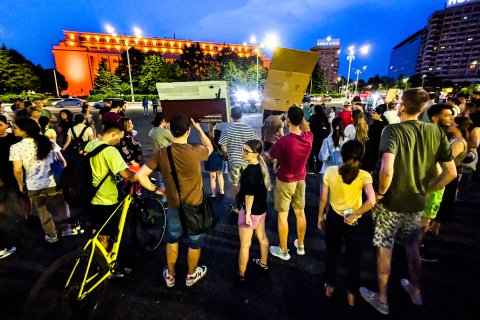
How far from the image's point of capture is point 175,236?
3.00 metres

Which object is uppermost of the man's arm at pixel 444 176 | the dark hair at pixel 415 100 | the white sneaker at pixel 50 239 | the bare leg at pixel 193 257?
the dark hair at pixel 415 100

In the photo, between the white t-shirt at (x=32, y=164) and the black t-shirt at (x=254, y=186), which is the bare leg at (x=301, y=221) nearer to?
the black t-shirt at (x=254, y=186)

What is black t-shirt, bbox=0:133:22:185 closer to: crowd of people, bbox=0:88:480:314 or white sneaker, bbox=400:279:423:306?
crowd of people, bbox=0:88:480:314

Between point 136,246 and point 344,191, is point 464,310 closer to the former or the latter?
point 344,191

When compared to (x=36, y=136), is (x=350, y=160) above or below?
below

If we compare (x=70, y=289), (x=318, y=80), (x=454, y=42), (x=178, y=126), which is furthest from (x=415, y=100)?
(x=454, y=42)

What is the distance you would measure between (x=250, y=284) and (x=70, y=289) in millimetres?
2059

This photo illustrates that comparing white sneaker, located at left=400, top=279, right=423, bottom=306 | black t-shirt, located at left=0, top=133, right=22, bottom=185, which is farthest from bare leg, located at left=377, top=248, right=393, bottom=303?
black t-shirt, located at left=0, top=133, right=22, bottom=185

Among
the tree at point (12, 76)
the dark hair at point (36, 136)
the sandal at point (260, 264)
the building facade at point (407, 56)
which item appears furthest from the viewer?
the building facade at point (407, 56)

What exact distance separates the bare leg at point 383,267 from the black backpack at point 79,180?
3.38 meters

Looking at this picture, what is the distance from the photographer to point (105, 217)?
3.17 metres

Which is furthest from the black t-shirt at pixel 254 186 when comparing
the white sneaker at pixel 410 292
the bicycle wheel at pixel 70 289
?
the white sneaker at pixel 410 292

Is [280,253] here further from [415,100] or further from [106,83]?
[106,83]

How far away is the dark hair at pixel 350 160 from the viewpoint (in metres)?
2.49
